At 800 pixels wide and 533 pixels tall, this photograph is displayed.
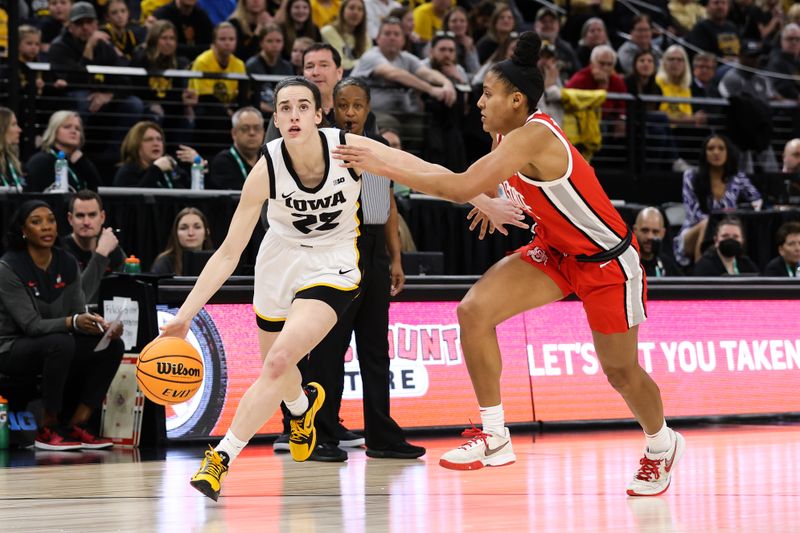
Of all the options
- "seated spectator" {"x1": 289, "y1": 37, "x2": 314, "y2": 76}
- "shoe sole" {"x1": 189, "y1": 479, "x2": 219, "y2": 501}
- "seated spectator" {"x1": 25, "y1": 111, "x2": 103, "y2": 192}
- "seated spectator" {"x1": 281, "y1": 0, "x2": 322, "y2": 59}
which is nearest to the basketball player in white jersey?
"shoe sole" {"x1": 189, "y1": 479, "x2": 219, "y2": 501}

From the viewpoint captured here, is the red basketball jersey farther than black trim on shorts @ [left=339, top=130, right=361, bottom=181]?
No

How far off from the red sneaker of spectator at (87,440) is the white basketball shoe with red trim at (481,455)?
114 inches

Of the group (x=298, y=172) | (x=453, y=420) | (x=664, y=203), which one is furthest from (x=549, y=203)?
(x=664, y=203)

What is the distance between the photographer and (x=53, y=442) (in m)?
8.25

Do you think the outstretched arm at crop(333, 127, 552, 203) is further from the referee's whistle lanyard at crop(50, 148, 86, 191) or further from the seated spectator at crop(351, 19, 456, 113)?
the seated spectator at crop(351, 19, 456, 113)

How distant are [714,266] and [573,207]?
5.65 metres

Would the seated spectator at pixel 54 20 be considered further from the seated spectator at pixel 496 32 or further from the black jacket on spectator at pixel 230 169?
the seated spectator at pixel 496 32

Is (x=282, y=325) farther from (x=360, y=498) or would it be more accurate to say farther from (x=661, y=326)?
(x=661, y=326)

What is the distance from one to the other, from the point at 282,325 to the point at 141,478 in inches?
49.9

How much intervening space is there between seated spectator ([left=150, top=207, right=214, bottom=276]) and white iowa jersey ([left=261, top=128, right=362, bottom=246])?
11.2 ft

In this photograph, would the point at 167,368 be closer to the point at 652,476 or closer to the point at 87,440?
the point at 652,476

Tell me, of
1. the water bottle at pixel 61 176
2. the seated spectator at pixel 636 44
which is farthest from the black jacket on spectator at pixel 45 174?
the seated spectator at pixel 636 44

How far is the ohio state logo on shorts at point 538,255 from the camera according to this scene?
621cm

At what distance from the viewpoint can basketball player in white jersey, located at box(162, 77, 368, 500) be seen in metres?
5.86
